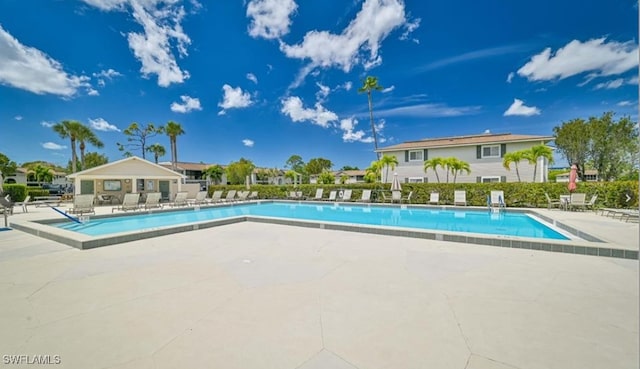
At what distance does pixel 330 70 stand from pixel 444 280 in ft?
78.4

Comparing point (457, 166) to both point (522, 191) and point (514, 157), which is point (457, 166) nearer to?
point (514, 157)

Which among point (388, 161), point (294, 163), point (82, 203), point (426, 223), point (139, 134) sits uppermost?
point (139, 134)

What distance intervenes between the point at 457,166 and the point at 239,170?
104 feet

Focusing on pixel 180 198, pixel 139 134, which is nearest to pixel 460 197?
pixel 180 198

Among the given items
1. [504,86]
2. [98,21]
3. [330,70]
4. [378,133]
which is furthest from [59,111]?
[504,86]

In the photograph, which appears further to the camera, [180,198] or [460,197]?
[180,198]

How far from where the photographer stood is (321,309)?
3.11 metres

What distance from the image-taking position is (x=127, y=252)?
5.72 meters

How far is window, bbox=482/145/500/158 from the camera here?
2134cm

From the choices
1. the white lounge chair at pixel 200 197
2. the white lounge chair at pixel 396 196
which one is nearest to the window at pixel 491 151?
the white lounge chair at pixel 396 196

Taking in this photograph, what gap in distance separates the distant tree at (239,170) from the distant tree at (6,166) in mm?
31654

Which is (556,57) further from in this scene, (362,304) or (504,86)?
(362,304)

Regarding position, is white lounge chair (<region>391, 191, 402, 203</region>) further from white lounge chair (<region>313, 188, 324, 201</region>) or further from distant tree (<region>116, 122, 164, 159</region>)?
distant tree (<region>116, 122, 164, 159</region>)

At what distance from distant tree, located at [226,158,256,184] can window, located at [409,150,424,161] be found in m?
26.1
